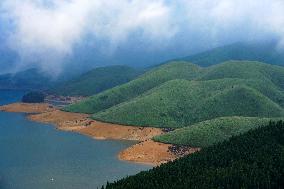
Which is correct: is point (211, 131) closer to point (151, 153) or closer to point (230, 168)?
point (151, 153)

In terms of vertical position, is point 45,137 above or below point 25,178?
above

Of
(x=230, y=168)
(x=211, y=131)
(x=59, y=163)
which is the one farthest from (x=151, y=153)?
(x=230, y=168)

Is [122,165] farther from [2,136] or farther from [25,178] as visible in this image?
[2,136]

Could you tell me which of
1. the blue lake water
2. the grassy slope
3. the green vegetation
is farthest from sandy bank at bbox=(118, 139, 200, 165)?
the green vegetation

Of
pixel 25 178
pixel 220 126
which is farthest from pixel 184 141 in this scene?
pixel 25 178

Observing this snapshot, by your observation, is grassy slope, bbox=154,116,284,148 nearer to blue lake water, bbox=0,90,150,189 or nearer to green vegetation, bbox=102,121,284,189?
blue lake water, bbox=0,90,150,189

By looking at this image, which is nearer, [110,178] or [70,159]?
[110,178]

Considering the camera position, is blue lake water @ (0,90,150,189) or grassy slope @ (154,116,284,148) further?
grassy slope @ (154,116,284,148)
